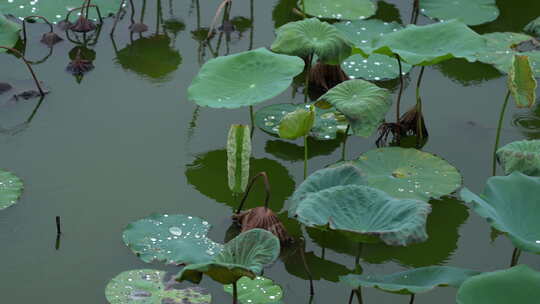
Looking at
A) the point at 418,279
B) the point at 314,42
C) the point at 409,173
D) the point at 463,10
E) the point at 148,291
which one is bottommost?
the point at 148,291

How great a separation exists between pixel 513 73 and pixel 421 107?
30.4 inches

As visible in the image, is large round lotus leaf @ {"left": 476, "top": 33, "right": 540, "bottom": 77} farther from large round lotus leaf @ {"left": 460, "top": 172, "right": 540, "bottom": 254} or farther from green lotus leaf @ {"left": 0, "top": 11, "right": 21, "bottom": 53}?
green lotus leaf @ {"left": 0, "top": 11, "right": 21, "bottom": 53}

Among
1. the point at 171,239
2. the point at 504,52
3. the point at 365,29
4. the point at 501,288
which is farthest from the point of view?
the point at 365,29

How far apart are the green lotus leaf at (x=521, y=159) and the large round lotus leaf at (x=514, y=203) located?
1.04 ft

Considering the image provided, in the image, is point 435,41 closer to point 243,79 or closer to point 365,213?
point 243,79

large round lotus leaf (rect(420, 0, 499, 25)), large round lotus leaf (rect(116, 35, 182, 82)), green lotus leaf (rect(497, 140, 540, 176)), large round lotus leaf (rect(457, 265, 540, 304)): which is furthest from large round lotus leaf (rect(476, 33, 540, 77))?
large round lotus leaf (rect(457, 265, 540, 304))

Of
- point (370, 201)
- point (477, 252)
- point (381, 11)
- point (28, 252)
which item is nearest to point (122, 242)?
point (28, 252)

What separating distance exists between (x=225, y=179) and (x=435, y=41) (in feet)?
3.41

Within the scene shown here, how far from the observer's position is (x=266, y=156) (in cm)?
388

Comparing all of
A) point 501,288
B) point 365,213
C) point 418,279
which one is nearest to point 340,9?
point 365,213

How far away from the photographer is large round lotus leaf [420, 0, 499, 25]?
4852 millimetres

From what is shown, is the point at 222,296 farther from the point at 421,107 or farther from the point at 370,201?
the point at 421,107

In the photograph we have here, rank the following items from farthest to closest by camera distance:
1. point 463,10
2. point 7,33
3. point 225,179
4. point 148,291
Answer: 1. point 463,10
2. point 7,33
3. point 225,179
4. point 148,291

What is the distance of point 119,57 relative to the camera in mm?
4613
